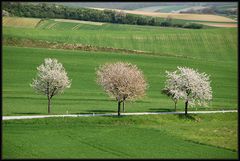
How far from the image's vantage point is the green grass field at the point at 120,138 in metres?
52.5

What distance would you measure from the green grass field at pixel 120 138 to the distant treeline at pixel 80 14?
9232cm

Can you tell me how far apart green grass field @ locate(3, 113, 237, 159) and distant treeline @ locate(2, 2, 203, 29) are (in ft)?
303

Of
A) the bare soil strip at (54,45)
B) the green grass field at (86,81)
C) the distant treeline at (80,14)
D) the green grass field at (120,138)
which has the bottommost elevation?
the green grass field at (120,138)

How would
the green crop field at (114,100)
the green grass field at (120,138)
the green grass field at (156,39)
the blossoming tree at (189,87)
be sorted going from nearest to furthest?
the green grass field at (120,138) < the green crop field at (114,100) < the blossoming tree at (189,87) < the green grass field at (156,39)

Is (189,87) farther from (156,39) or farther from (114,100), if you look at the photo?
(156,39)

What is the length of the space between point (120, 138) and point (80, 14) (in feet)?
358

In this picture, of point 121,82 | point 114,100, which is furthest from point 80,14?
point 121,82

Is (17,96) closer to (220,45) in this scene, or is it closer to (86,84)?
(86,84)

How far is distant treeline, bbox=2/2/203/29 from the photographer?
15662cm

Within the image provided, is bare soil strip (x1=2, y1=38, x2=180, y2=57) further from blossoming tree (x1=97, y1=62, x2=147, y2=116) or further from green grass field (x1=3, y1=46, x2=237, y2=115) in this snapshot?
blossoming tree (x1=97, y1=62, x2=147, y2=116)

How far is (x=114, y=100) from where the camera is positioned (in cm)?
8956

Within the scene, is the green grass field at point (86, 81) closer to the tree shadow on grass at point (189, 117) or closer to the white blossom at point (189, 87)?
the white blossom at point (189, 87)

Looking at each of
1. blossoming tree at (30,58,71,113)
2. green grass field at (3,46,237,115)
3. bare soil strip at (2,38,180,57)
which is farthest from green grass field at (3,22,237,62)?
blossoming tree at (30,58,71,113)

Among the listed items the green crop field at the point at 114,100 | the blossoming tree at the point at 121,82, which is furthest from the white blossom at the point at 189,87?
the blossoming tree at the point at 121,82
